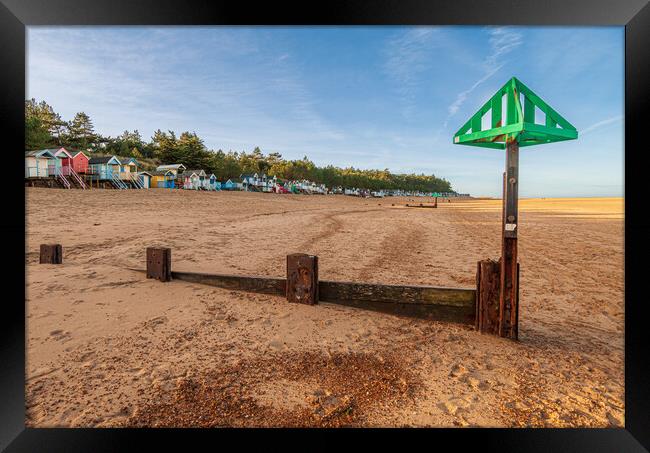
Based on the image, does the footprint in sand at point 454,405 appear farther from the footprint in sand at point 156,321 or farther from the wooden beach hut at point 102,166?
the wooden beach hut at point 102,166

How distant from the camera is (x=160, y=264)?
5.44 m

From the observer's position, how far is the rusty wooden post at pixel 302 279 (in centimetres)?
443

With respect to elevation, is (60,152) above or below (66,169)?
above

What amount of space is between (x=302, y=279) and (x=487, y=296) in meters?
2.44

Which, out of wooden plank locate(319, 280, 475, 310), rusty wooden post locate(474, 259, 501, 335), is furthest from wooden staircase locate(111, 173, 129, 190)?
rusty wooden post locate(474, 259, 501, 335)

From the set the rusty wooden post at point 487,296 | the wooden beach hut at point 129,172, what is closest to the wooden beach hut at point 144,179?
the wooden beach hut at point 129,172

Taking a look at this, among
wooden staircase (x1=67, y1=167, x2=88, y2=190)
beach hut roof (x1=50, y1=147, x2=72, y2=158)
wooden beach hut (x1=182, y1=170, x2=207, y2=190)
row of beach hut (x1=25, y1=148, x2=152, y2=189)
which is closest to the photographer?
row of beach hut (x1=25, y1=148, x2=152, y2=189)

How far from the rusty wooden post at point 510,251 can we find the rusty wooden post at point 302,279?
2.37m

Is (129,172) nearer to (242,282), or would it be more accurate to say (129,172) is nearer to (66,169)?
(66,169)

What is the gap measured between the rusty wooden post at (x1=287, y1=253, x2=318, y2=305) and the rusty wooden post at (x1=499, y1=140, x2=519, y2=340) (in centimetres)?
237

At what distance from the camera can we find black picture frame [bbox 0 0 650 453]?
190 centimetres

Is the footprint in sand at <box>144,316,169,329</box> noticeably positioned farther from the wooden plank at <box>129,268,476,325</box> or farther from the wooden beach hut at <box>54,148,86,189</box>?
the wooden beach hut at <box>54,148,86,189</box>

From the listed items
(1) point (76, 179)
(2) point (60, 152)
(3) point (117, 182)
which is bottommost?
(1) point (76, 179)

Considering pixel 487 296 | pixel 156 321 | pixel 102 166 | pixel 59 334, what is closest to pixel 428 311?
pixel 487 296
